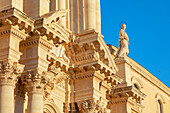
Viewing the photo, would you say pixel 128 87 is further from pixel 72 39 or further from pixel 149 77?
pixel 149 77

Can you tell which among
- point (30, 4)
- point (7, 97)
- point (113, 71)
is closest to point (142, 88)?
point (113, 71)

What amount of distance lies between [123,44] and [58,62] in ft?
25.6

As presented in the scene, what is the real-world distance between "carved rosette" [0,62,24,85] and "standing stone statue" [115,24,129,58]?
1113 centimetres

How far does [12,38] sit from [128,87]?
9.84m

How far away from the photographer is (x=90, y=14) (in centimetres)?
2473

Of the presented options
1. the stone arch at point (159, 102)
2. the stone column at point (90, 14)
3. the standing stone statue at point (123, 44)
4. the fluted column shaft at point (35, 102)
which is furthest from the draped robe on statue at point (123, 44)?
the stone arch at point (159, 102)

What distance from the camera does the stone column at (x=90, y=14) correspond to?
2441 centimetres

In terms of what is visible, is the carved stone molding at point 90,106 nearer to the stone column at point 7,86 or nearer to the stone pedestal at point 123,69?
the stone column at point 7,86

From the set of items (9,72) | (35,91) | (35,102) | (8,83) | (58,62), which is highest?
(58,62)

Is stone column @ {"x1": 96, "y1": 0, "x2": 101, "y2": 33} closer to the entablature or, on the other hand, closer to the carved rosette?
the entablature

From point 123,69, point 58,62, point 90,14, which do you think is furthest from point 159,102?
point 58,62

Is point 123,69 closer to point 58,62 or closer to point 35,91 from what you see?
point 58,62

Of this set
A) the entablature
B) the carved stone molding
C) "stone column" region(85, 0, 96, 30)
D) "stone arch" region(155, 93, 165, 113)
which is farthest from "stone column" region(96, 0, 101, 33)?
"stone arch" region(155, 93, 165, 113)

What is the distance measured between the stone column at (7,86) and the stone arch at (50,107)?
3.71m
